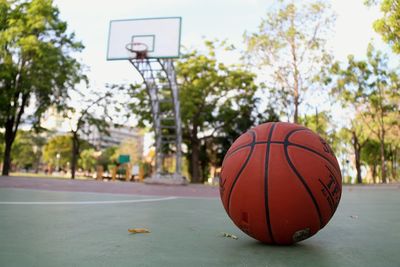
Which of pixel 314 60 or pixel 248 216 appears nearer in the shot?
pixel 248 216

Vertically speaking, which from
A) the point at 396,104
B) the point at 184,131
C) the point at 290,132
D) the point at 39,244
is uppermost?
the point at 396,104

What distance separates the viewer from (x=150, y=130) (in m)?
30.3

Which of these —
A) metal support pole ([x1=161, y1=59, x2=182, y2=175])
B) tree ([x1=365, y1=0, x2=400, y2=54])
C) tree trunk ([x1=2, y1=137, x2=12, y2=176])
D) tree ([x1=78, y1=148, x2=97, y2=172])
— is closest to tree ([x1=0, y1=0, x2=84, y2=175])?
tree trunk ([x1=2, y1=137, x2=12, y2=176])

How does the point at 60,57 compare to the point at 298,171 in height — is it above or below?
above

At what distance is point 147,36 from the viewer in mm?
17766

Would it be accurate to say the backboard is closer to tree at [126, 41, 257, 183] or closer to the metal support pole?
the metal support pole

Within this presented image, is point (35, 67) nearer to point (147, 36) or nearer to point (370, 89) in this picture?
point (147, 36)

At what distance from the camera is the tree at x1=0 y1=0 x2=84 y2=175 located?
20625mm

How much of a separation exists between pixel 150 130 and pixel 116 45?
1308cm

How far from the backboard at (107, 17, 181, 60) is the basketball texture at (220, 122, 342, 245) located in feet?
49.7

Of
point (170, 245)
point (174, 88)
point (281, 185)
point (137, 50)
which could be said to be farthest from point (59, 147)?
point (281, 185)

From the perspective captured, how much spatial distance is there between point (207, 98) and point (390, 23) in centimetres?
1434

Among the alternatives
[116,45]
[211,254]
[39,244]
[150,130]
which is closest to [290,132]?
[211,254]

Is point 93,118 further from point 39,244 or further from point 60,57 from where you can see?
point 39,244
